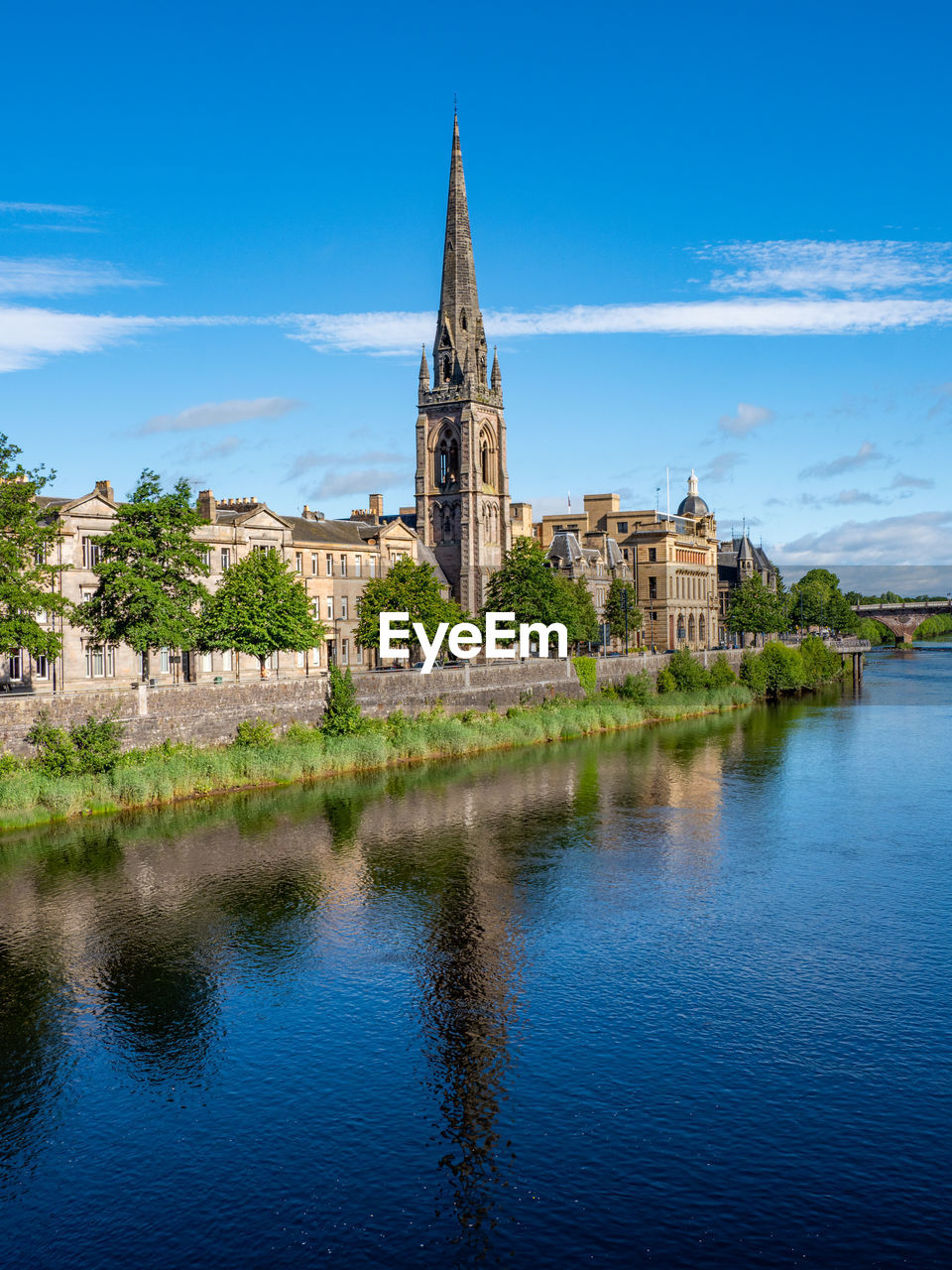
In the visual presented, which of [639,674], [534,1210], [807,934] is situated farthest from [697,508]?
[534,1210]

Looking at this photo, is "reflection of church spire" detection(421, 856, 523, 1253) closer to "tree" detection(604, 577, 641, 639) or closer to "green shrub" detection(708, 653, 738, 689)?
"green shrub" detection(708, 653, 738, 689)

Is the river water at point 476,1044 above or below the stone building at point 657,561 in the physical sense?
below

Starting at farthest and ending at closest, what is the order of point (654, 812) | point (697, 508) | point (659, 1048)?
point (697, 508)
point (654, 812)
point (659, 1048)

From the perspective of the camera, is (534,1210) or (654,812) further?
(654,812)

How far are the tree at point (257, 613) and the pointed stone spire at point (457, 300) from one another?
56013 mm

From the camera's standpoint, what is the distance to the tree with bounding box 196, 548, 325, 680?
61625 millimetres

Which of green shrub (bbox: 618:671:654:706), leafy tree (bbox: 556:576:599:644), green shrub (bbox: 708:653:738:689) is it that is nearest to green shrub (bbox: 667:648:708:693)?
green shrub (bbox: 708:653:738:689)

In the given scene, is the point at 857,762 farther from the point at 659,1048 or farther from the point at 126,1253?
the point at 126,1253

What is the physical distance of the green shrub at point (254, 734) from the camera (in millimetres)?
55781

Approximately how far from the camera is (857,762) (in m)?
60.2

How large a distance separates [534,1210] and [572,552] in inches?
4102

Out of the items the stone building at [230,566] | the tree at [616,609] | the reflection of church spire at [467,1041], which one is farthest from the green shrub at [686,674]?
the reflection of church spire at [467,1041]

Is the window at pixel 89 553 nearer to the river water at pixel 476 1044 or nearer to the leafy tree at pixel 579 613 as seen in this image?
the river water at pixel 476 1044

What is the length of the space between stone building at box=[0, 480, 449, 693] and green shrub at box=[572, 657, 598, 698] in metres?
16.9
